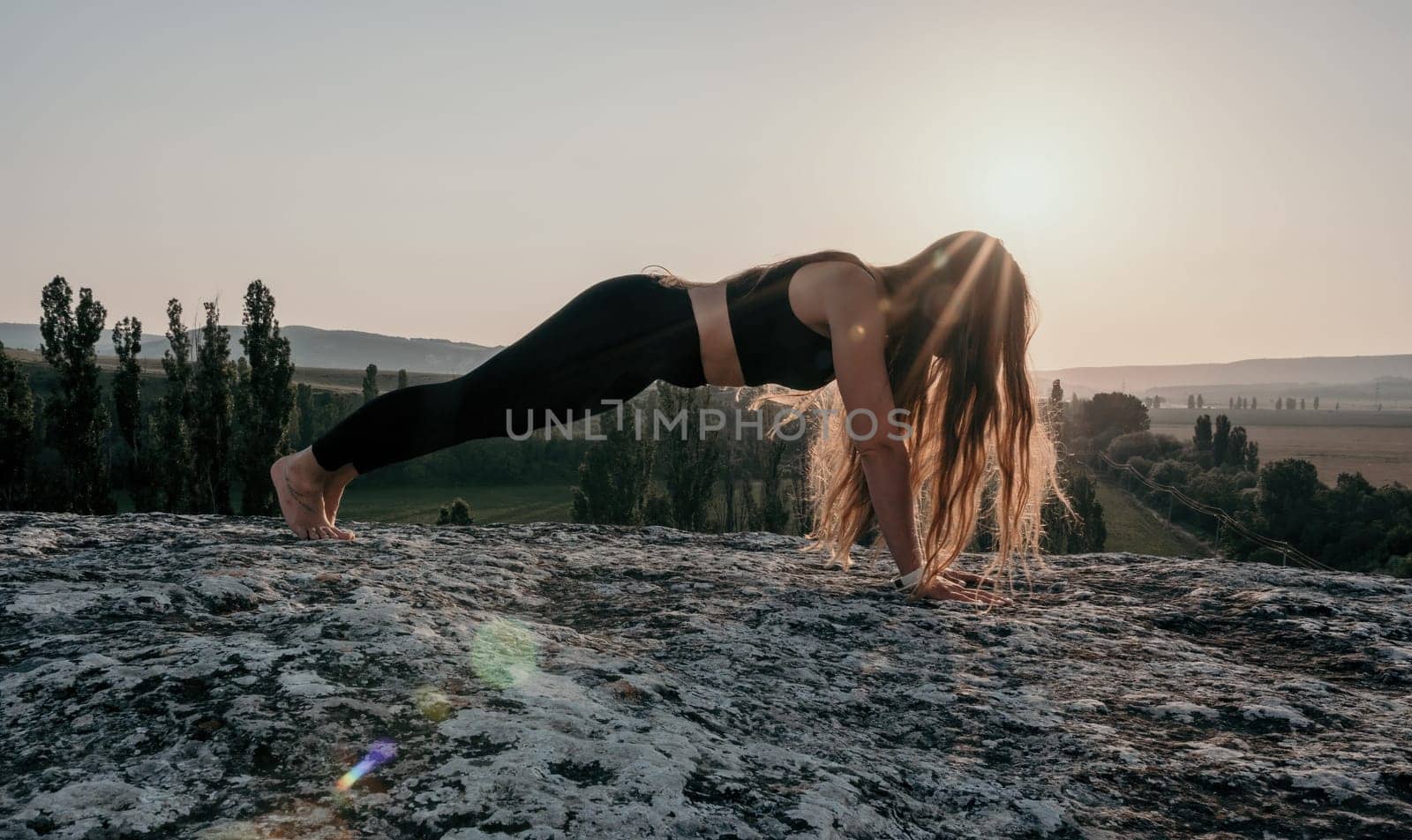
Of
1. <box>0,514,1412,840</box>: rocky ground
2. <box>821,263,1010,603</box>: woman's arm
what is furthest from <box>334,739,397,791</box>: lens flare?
<box>821,263,1010,603</box>: woman's arm

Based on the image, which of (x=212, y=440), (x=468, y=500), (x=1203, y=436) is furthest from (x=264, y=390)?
(x=1203, y=436)

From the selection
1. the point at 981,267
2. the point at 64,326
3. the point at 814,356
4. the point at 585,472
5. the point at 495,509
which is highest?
the point at 64,326

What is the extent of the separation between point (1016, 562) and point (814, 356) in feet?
4.49

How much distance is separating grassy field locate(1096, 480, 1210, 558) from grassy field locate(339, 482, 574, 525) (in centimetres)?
3181

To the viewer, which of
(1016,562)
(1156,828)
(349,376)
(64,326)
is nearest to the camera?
(1156,828)

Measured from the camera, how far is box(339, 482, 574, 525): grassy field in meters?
50.1

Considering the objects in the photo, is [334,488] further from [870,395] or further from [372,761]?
[372,761]

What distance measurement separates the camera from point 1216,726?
70.1 inches

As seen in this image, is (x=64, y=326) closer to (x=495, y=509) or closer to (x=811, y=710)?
(x=495, y=509)

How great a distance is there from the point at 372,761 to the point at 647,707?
1.59 feet

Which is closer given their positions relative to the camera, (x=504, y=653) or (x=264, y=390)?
(x=504, y=653)

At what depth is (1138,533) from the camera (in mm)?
47562

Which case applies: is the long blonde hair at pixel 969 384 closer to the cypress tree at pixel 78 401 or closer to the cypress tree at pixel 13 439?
the cypress tree at pixel 78 401

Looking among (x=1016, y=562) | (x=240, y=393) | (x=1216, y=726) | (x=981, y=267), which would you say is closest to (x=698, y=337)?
(x=981, y=267)
